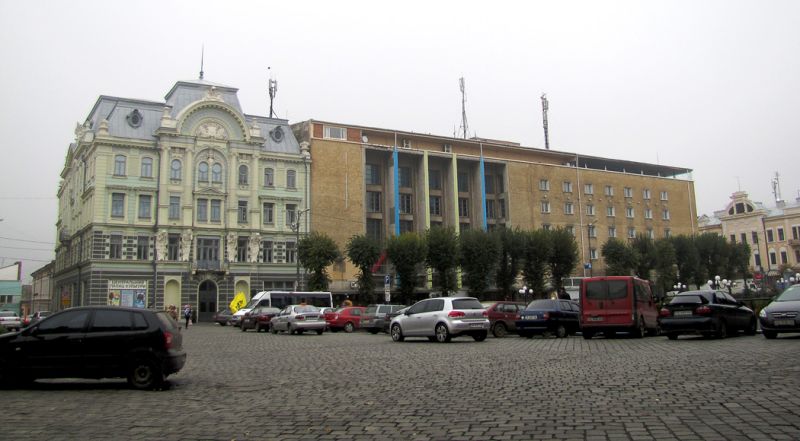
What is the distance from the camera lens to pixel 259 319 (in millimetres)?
38875

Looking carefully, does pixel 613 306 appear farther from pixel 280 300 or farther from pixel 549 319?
pixel 280 300

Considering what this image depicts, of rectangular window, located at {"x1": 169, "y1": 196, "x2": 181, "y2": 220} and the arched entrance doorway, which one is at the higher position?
rectangular window, located at {"x1": 169, "y1": 196, "x2": 181, "y2": 220}

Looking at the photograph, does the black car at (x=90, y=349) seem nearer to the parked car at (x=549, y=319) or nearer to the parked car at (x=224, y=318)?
the parked car at (x=549, y=319)

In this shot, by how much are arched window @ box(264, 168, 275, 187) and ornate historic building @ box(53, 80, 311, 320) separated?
0.10m

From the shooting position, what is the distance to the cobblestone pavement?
7.36 metres

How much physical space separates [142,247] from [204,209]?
640cm

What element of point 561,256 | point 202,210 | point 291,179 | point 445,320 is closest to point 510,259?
point 561,256

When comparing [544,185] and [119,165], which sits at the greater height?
[544,185]

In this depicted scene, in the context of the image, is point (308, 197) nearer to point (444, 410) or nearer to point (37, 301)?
point (444, 410)

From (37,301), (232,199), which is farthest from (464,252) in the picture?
(37,301)

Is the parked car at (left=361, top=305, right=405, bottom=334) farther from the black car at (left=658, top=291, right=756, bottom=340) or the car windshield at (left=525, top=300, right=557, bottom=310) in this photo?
the black car at (left=658, top=291, right=756, bottom=340)

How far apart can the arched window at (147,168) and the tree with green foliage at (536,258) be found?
111 feet

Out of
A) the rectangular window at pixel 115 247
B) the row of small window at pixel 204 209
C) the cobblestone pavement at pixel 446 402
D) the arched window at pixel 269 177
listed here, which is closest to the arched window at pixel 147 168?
the row of small window at pixel 204 209

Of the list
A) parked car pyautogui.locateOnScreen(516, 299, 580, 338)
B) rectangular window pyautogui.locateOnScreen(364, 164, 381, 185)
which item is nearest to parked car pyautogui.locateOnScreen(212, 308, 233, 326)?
rectangular window pyautogui.locateOnScreen(364, 164, 381, 185)
